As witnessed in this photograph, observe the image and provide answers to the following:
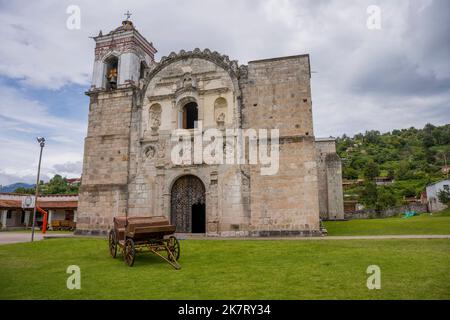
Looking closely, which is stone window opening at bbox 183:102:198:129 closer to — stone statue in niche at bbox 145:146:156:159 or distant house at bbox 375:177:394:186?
stone statue in niche at bbox 145:146:156:159

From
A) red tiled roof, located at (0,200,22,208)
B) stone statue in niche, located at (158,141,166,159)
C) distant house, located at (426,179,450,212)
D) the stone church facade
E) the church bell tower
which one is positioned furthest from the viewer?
distant house, located at (426,179,450,212)

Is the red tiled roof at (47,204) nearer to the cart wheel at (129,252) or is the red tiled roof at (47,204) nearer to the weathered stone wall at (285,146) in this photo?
the weathered stone wall at (285,146)

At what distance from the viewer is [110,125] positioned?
19.2 m

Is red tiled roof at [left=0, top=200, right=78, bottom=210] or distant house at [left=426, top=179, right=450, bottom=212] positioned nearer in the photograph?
red tiled roof at [left=0, top=200, right=78, bottom=210]

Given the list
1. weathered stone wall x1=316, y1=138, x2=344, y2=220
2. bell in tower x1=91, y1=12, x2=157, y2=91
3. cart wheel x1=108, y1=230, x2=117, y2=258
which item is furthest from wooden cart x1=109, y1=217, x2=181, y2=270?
weathered stone wall x1=316, y1=138, x2=344, y2=220

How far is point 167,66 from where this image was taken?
18.8 metres

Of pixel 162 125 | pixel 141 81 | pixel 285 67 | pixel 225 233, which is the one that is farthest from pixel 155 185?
pixel 285 67

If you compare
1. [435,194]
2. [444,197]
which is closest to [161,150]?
[444,197]

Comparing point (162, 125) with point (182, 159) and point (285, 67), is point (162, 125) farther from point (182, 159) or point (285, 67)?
point (285, 67)

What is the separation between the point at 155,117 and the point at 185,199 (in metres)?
5.16

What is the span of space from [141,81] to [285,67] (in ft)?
27.7

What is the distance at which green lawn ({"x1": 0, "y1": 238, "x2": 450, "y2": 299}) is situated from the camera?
219 inches

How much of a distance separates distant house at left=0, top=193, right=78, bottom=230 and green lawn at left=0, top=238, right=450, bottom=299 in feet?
64.9
